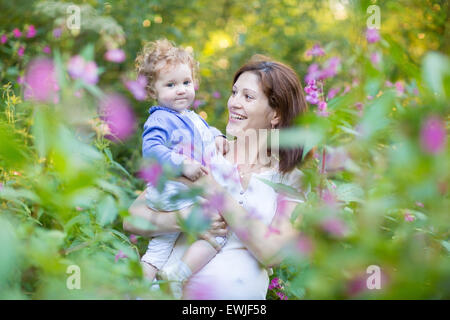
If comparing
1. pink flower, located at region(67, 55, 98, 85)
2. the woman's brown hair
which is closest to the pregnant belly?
the woman's brown hair

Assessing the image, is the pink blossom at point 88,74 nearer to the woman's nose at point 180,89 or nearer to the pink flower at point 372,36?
the pink flower at point 372,36

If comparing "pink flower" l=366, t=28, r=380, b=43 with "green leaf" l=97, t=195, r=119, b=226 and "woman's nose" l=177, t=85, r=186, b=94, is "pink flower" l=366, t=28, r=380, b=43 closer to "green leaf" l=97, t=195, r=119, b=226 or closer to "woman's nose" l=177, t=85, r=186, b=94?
"green leaf" l=97, t=195, r=119, b=226

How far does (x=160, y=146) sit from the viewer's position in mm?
1642

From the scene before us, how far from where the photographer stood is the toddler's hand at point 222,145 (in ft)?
6.13

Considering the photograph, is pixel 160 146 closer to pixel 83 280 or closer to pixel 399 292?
pixel 83 280

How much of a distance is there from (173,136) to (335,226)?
1.08m

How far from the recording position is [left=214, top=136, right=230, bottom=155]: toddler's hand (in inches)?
73.5

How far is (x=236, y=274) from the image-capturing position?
4.85 ft

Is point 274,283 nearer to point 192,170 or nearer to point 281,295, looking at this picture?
point 281,295

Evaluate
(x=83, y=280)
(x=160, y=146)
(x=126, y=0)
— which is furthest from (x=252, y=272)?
(x=126, y=0)

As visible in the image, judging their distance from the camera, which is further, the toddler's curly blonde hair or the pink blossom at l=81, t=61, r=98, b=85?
the toddler's curly blonde hair

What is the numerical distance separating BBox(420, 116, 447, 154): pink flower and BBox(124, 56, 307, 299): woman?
2.47ft

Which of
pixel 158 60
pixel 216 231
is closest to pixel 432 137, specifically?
pixel 216 231
